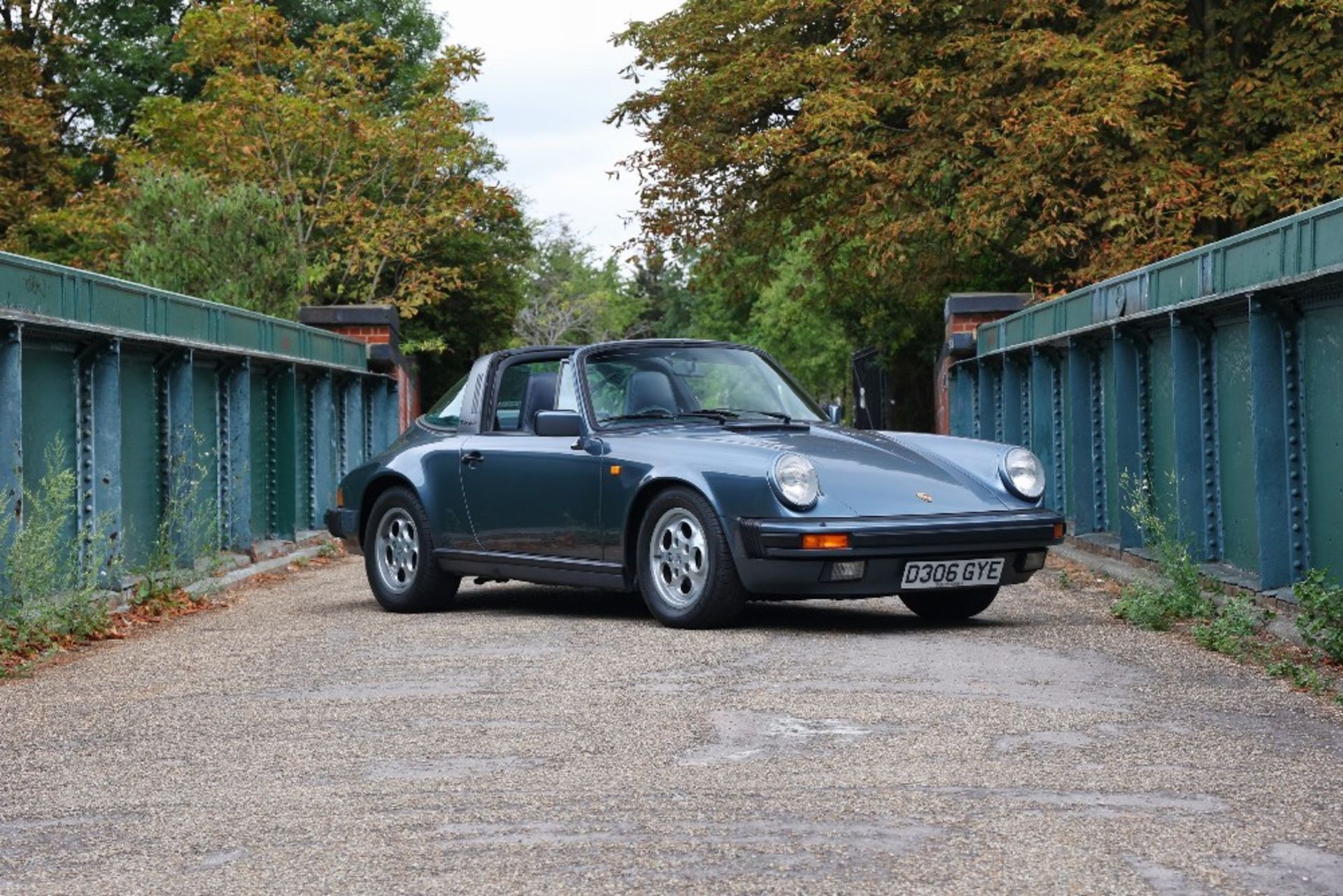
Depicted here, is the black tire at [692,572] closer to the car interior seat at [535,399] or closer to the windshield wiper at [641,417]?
the windshield wiper at [641,417]

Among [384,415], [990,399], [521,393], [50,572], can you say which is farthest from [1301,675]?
[384,415]

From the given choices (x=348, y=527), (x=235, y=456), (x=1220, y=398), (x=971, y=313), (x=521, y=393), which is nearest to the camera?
(x=521, y=393)

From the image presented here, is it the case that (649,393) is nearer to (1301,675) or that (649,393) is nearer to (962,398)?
(1301,675)

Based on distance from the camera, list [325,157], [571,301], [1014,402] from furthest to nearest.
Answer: [571,301], [325,157], [1014,402]

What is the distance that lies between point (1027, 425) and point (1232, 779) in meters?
14.3

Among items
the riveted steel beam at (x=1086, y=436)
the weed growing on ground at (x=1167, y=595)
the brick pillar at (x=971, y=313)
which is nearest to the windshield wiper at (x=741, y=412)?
the weed growing on ground at (x=1167, y=595)

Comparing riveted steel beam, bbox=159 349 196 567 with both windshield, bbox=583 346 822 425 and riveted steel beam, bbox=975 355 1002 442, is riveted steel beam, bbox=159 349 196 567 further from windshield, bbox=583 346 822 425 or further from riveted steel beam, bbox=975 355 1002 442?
riveted steel beam, bbox=975 355 1002 442

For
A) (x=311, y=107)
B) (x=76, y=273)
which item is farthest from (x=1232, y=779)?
(x=311, y=107)

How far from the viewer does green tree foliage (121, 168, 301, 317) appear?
86.5 feet

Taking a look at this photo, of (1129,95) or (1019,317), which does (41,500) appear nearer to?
(1019,317)

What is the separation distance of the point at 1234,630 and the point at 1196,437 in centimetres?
335

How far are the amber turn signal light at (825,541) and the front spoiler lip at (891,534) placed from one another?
16 millimetres

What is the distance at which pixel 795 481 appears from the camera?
30.2ft

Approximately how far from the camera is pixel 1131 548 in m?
14.0
